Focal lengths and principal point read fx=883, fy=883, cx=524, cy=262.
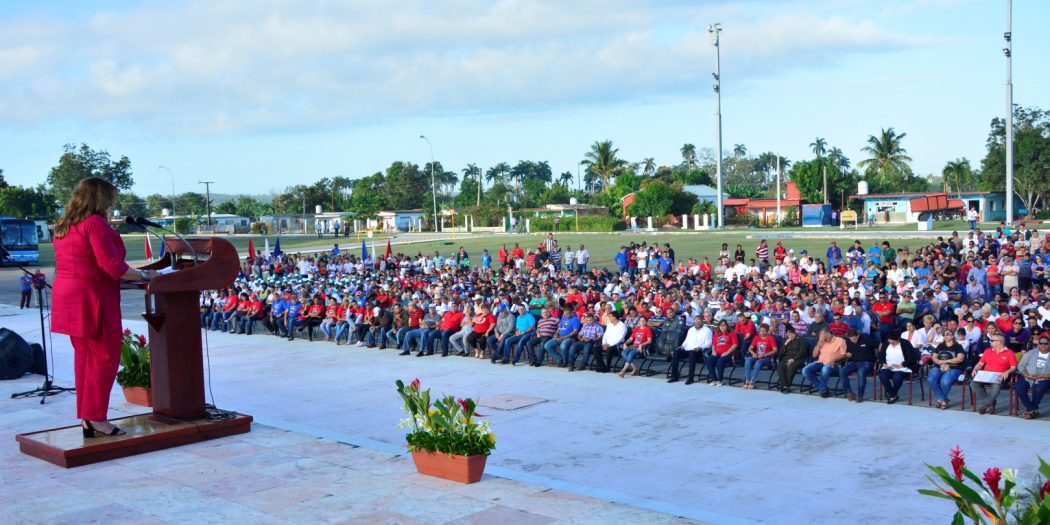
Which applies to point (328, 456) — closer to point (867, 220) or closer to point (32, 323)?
point (32, 323)

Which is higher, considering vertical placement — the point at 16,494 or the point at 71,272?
the point at 71,272

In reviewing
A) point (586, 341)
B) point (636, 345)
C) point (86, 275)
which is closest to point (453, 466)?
point (86, 275)

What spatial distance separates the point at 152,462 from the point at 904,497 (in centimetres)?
585

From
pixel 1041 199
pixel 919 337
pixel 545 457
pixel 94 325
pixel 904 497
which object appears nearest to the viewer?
pixel 94 325

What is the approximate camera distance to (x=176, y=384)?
7320 millimetres

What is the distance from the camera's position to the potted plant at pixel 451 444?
20.8 feet

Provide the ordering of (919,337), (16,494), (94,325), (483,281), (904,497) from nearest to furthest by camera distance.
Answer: (16,494), (94,325), (904,497), (919,337), (483,281)

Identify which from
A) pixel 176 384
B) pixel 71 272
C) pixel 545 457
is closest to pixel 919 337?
pixel 545 457

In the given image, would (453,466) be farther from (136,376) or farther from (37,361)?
(37,361)

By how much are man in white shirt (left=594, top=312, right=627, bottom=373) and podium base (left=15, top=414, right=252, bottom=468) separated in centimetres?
674

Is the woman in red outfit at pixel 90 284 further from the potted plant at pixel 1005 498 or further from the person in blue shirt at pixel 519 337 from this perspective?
the person in blue shirt at pixel 519 337

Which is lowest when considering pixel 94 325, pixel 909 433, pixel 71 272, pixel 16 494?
pixel 909 433

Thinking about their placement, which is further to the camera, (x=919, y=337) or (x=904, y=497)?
(x=919, y=337)

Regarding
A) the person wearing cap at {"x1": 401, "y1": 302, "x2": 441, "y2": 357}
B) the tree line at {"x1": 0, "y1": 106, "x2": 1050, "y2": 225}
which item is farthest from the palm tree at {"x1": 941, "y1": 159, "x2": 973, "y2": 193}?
the person wearing cap at {"x1": 401, "y1": 302, "x2": 441, "y2": 357}
